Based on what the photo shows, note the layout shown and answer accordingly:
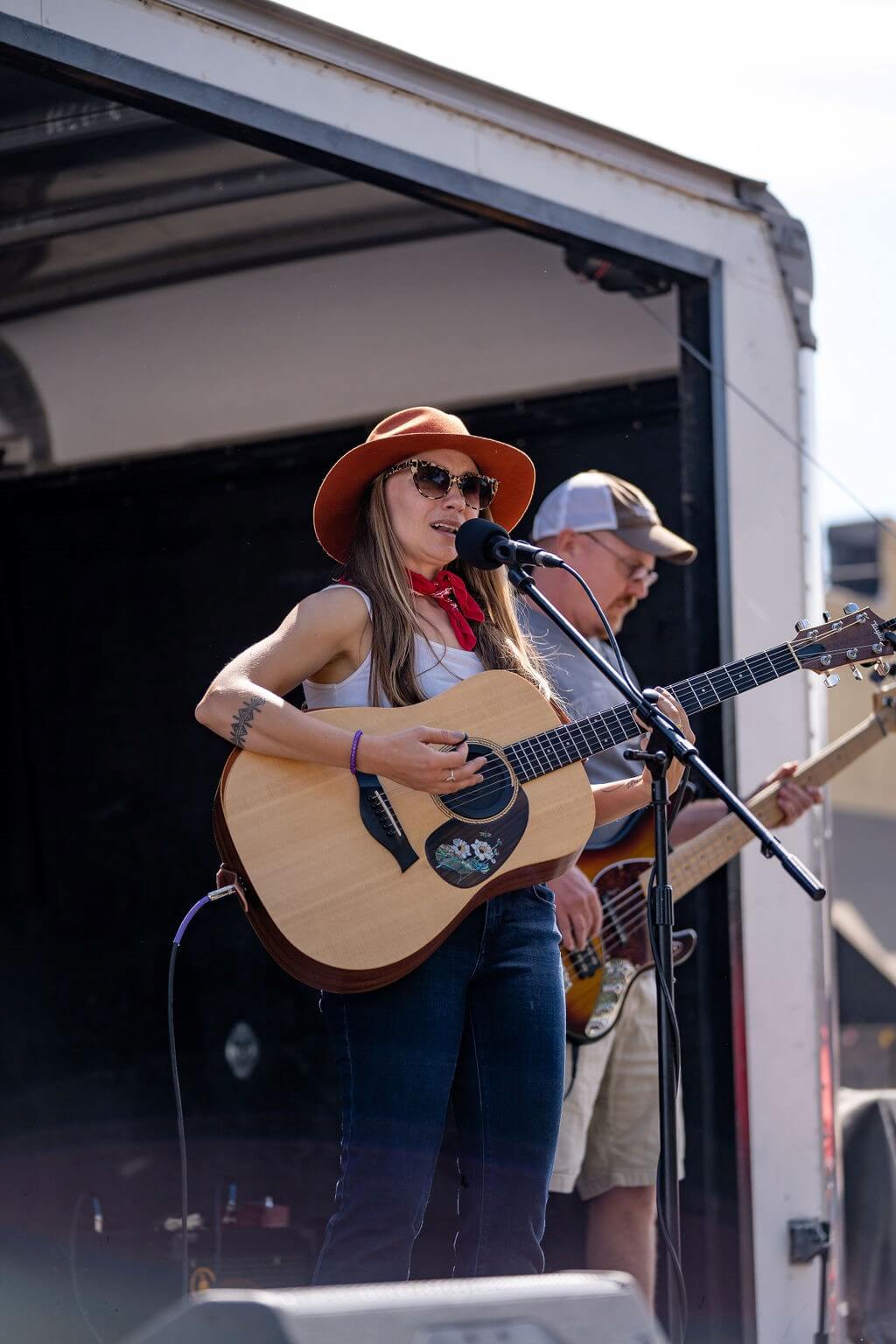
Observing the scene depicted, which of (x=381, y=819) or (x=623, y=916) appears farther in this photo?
(x=623, y=916)

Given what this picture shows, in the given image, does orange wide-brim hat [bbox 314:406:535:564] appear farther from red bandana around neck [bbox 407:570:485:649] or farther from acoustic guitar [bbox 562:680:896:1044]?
acoustic guitar [bbox 562:680:896:1044]

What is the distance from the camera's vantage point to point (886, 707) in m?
3.94

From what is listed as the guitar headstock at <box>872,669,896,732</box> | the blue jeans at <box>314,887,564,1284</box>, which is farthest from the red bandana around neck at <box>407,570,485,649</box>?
the guitar headstock at <box>872,669,896,732</box>

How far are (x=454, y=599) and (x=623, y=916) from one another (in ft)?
3.36

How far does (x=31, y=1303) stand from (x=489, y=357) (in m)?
2.87

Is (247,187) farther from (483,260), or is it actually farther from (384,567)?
(384,567)

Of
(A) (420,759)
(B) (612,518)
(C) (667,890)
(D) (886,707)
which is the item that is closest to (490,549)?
(A) (420,759)

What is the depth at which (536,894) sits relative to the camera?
276 cm

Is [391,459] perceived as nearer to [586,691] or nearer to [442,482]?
[442,482]

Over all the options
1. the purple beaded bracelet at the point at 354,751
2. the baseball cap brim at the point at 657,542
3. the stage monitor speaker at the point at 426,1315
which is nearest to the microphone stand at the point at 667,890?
the purple beaded bracelet at the point at 354,751

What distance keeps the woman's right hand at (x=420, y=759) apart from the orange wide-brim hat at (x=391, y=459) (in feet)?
1.78

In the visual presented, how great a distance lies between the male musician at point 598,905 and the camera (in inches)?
141

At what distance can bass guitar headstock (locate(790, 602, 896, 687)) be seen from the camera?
298 cm

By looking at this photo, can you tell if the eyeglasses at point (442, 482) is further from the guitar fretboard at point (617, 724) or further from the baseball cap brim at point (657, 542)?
the baseball cap brim at point (657, 542)
